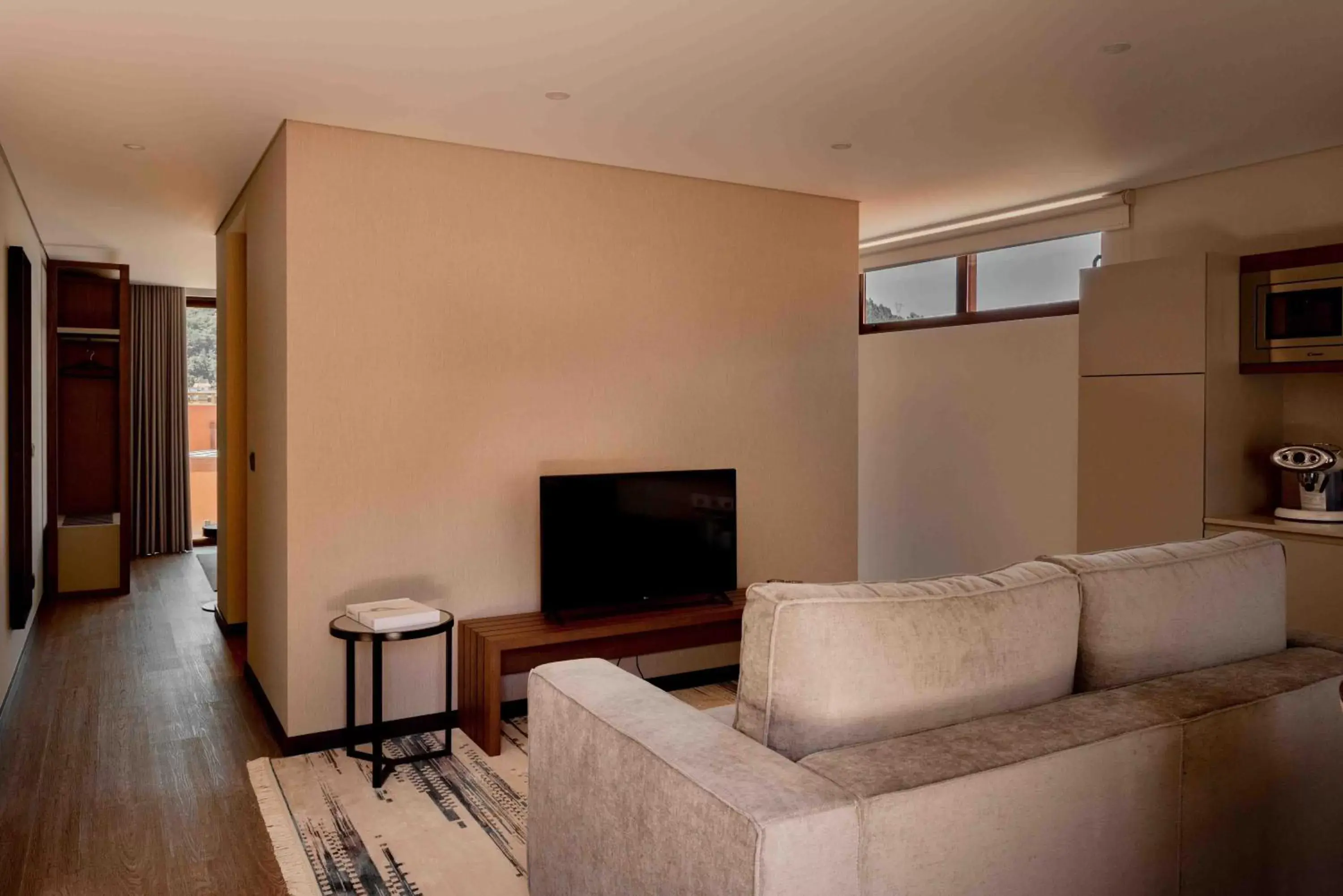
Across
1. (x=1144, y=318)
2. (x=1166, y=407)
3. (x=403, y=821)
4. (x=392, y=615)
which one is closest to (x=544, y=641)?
(x=392, y=615)

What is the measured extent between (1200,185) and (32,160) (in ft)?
17.7

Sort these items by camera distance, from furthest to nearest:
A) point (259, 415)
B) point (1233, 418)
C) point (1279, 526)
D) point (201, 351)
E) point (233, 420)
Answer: point (201, 351) < point (233, 420) < point (259, 415) < point (1233, 418) < point (1279, 526)

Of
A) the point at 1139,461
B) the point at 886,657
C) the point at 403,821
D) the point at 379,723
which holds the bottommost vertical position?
the point at 403,821

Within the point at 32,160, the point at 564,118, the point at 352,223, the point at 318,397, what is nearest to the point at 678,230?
the point at 564,118

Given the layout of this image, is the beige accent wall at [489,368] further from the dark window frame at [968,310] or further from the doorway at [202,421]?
the doorway at [202,421]

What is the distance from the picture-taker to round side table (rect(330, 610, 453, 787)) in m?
3.38

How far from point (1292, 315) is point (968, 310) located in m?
1.97

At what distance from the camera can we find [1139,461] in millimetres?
4371

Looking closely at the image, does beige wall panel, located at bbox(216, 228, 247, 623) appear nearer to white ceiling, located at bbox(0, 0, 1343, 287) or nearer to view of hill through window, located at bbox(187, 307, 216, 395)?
white ceiling, located at bbox(0, 0, 1343, 287)

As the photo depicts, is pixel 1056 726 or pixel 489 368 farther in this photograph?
pixel 489 368

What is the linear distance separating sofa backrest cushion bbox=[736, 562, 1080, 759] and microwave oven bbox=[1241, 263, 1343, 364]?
284 centimetres

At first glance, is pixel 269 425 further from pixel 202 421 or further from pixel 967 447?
pixel 202 421

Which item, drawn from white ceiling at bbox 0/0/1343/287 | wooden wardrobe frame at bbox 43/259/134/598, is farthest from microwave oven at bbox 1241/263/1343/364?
wooden wardrobe frame at bbox 43/259/134/598

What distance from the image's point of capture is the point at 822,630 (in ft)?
5.58
